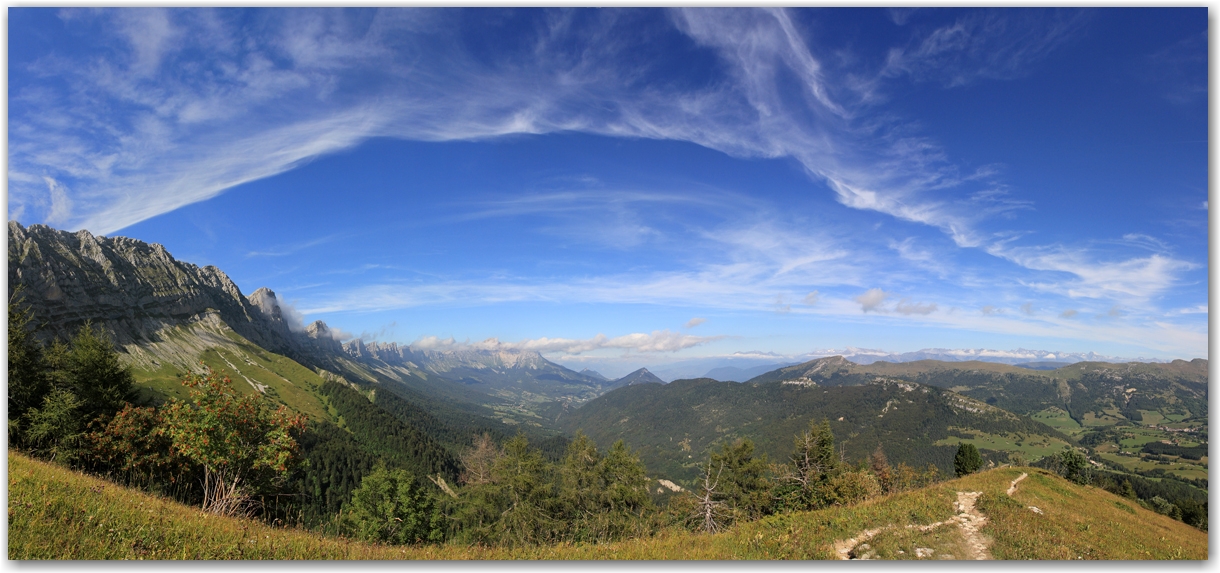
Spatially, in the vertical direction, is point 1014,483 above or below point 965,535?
below

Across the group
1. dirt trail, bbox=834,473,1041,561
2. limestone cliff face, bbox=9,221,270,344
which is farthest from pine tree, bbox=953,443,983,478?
limestone cliff face, bbox=9,221,270,344

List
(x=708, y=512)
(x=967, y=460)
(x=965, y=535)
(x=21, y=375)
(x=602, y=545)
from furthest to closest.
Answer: (x=967, y=460), (x=21, y=375), (x=708, y=512), (x=965, y=535), (x=602, y=545)

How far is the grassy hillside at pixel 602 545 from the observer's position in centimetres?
892

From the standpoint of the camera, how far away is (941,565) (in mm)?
11391

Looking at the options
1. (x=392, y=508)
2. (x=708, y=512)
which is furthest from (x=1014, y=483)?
(x=392, y=508)

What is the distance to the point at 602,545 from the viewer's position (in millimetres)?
13891

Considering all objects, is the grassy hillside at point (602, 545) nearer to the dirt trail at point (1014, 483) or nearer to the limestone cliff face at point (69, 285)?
the dirt trail at point (1014, 483)

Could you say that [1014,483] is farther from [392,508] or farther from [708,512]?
[392,508]

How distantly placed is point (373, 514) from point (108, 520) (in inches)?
1611

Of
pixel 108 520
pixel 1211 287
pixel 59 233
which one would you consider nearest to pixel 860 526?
pixel 1211 287

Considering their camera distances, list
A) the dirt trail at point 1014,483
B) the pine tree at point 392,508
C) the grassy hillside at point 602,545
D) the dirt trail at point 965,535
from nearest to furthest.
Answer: the grassy hillside at point 602,545, the dirt trail at point 965,535, the dirt trail at point 1014,483, the pine tree at point 392,508

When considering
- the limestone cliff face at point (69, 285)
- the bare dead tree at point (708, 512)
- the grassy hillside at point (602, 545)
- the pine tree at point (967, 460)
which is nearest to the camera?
the grassy hillside at point (602, 545)

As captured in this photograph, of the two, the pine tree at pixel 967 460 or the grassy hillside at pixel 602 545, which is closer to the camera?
the grassy hillside at pixel 602 545

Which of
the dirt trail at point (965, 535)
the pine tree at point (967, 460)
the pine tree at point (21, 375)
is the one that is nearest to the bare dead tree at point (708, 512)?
the dirt trail at point (965, 535)
